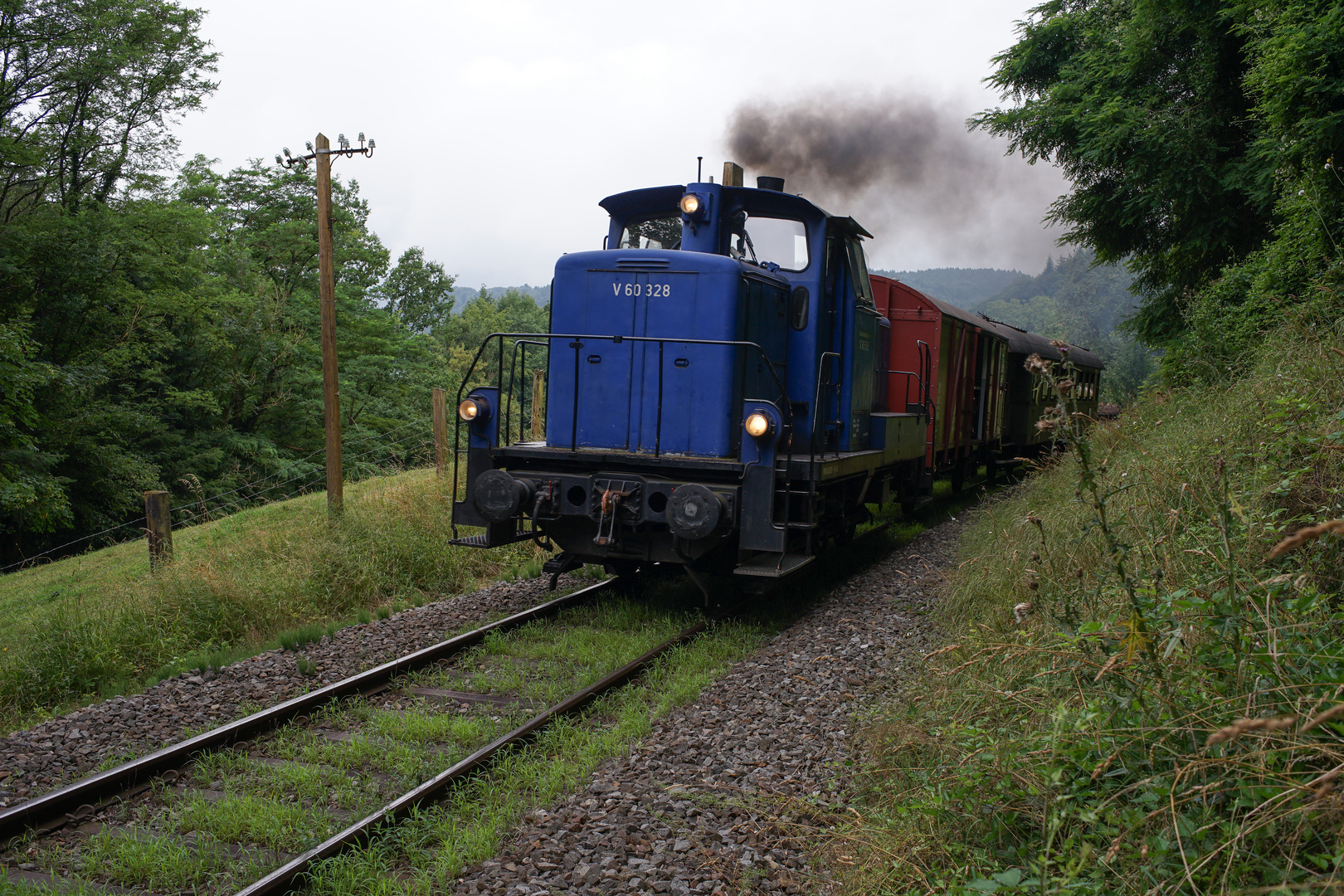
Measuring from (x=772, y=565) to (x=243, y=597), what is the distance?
4520mm

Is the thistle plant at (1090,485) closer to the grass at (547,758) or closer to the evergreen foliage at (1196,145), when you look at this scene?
the grass at (547,758)

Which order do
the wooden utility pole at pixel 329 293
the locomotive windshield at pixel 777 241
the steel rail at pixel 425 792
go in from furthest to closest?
1. the wooden utility pole at pixel 329 293
2. the locomotive windshield at pixel 777 241
3. the steel rail at pixel 425 792

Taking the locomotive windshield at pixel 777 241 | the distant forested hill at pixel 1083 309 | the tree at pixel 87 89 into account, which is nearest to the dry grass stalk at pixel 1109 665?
the locomotive windshield at pixel 777 241

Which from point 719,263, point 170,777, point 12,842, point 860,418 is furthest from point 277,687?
point 860,418

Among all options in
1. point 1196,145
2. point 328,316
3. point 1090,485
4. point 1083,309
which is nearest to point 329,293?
point 328,316

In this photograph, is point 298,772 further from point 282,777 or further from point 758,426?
point 758,426

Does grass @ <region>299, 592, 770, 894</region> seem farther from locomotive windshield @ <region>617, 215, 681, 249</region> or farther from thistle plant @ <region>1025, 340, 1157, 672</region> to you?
locomotive windshield @ <region>617, 215, 681, 249</region>

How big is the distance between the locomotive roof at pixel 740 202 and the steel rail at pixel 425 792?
388cm

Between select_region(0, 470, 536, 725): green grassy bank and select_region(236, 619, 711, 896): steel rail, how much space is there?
8.76 feet

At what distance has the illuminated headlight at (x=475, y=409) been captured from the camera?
21.0 feet

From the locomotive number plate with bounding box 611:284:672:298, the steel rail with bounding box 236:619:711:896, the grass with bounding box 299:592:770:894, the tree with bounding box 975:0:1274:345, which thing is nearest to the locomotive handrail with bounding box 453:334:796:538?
the locomotive number plate with bounding box 611:284:672:298

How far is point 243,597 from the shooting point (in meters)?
6.93

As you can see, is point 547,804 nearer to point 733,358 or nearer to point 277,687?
point 277,687

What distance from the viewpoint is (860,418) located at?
783cm
